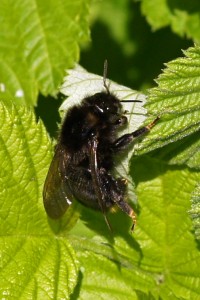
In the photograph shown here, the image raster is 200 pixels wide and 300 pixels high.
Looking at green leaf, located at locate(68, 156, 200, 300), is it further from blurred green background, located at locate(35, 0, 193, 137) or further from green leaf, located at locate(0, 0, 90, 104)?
blurred green background, located at locate(35, 0, 193, 137)

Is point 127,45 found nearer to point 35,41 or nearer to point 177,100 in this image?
point 35,41

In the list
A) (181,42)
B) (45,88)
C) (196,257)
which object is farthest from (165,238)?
(181,42)

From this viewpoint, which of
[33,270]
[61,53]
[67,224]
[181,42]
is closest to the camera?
[33,270]

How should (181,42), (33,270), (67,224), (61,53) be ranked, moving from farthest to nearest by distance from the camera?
(181,42) < (61,53) < (67,224) < (33,270)

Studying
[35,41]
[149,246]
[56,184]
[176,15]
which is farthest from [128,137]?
[176,15]

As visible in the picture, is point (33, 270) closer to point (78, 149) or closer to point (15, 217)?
point (15, 217)

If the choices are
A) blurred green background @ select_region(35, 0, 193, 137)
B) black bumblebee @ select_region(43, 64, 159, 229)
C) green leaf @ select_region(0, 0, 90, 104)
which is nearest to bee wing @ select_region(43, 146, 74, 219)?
black bumblebee @ select_region(43, 64, 159, 229)
